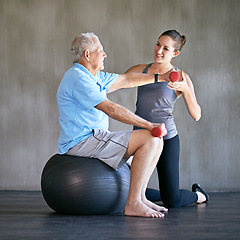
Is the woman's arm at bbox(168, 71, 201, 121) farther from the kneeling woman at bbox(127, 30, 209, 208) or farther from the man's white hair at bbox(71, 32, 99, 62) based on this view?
the man's white hair at bbox(71, 32, 99, 62)

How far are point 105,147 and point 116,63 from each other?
2228 millimetres

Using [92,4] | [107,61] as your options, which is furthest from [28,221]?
[92,4]

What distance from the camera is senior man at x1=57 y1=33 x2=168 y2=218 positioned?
2.42 meters

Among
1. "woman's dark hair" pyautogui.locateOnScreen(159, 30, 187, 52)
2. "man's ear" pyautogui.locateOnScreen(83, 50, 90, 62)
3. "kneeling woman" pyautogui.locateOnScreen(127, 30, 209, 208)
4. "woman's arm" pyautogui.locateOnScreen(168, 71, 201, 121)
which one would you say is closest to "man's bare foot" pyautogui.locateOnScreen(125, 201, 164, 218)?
"kneeling woman" pyautogui.locateOnScreen(127, 30, 209, 208)

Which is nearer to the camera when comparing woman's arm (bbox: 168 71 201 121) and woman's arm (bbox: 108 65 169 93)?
woman's arm (bbox: 168 71 201 121)

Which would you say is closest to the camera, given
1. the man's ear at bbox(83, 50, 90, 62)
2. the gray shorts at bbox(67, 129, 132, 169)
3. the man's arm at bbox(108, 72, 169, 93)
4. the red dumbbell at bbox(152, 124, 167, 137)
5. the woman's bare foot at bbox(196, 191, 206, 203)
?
the red dumbbell at bbox(152, 124, 167, 137)

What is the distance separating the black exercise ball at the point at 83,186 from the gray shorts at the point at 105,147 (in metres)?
0.04

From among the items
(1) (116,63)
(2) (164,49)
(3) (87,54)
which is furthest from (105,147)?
(1) (116,63)

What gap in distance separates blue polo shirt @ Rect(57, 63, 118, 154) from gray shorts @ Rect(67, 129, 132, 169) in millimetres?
48

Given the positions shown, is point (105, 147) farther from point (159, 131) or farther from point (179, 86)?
point (179, 86)

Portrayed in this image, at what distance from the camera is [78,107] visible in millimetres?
2561

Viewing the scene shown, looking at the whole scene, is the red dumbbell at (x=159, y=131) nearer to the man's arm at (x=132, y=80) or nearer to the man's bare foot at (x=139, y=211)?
the man's bare foot at (x=139, y=211)

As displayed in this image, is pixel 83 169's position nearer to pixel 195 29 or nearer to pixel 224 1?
pixel 195 29

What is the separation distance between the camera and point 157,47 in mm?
3148
